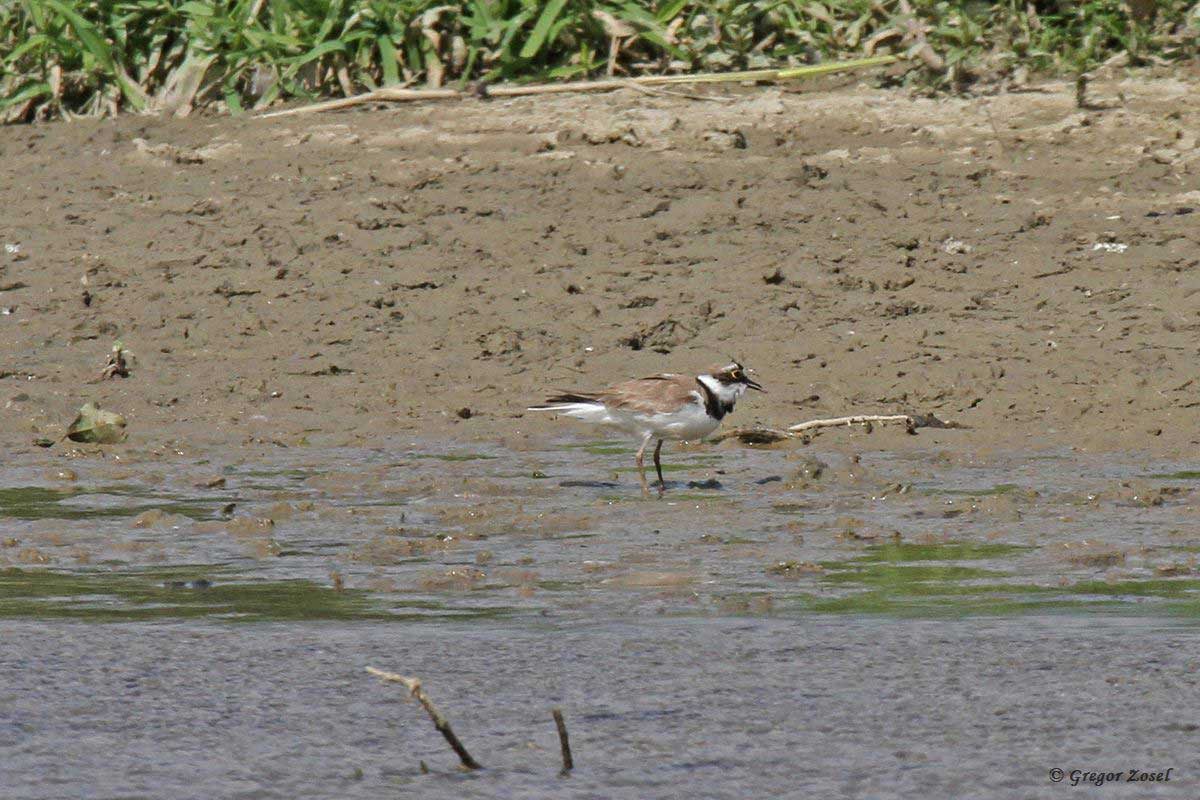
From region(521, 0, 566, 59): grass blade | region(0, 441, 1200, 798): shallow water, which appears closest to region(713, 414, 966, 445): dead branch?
region(0, 441, 1200, 798): shallow water

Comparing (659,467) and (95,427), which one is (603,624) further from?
(95,427)

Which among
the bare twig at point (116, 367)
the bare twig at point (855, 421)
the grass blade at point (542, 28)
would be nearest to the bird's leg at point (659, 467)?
the bare twig at point (855, 421)

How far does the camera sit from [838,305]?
1038 centimetres

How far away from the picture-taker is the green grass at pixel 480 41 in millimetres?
12172

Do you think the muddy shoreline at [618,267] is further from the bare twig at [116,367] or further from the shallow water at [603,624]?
the shallow water at [603,624]

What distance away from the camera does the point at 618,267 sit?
10914mm

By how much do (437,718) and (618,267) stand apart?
6.83 metres

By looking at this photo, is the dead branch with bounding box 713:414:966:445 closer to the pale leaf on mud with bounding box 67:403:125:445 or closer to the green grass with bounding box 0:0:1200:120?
the pale leaf on mud with bounding box 67:403:125:445

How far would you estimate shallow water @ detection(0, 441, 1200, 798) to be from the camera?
4.56 meters

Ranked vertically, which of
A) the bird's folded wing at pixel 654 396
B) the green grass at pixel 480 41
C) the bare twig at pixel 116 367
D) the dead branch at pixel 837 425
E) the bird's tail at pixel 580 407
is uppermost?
the green grass at pixel 480 41

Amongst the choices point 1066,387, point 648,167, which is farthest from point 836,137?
point 1066,387

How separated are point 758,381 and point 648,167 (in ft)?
7.50

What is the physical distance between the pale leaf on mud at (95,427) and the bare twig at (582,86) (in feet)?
13.5

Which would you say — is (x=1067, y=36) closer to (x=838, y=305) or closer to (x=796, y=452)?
(x=838, y=305)
